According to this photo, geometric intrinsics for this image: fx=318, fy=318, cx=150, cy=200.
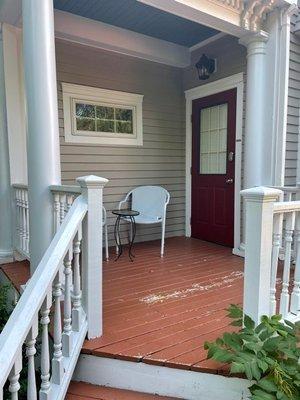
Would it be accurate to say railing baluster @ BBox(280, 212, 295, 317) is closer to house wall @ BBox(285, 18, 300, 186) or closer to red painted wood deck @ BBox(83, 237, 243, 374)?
red painted wood deck @ BBox(83, 237, 243, 374)

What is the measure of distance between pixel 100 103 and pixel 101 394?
3.26 meters

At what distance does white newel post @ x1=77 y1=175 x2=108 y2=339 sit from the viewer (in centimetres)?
183

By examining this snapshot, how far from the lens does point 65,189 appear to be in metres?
2.13

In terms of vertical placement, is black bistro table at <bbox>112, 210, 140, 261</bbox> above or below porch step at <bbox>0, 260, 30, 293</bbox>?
above

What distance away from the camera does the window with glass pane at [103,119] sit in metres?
3.91

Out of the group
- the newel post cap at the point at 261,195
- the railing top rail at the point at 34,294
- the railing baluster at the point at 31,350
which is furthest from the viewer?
the newel post cap at the point at 261,195

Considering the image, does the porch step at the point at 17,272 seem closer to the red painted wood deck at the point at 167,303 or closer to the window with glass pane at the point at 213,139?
the red painted wood deck at the point at 167,303

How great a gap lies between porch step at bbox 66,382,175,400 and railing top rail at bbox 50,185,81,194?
1.13 metres

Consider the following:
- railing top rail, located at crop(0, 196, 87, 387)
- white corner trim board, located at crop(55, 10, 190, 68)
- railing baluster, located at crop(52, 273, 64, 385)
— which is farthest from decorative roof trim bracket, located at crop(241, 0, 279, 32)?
railing baluster, located at crop(52, 273, 64, 385)

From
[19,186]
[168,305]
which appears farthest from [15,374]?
[19,186]

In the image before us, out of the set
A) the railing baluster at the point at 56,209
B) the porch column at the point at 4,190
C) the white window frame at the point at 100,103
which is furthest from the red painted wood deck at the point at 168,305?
the white window frame at the point at 100,103

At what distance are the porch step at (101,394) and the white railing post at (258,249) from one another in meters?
0.66

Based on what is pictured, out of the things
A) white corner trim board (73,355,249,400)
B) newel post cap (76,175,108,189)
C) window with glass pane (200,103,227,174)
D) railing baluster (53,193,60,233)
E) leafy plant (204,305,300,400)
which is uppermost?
window with glass pane (200,103,227,174)

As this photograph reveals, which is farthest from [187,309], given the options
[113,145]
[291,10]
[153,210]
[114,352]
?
[291,10]
